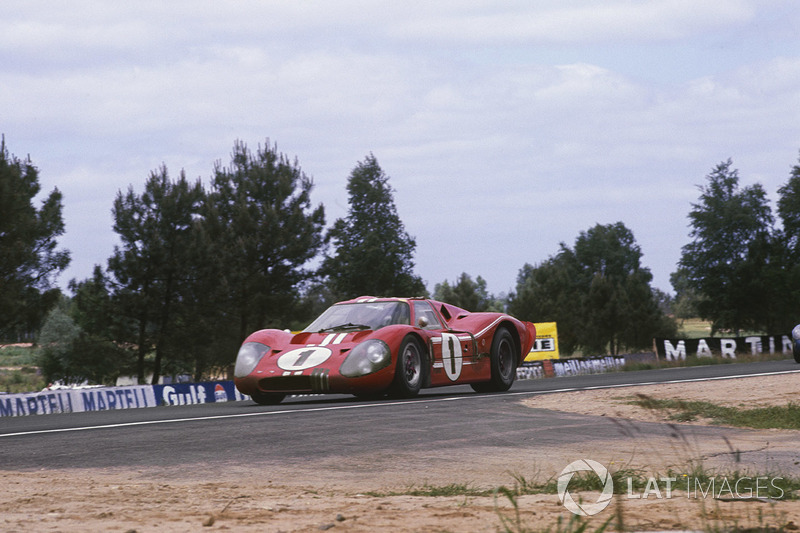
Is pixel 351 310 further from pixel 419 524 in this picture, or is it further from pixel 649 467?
pixel 419 524

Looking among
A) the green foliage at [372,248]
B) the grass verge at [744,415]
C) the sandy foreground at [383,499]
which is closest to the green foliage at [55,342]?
the green foliage at [372,248]

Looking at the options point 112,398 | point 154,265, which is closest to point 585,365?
point 154,265

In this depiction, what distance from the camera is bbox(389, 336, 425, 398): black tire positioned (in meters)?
12.9

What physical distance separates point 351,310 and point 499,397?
8.43 feet

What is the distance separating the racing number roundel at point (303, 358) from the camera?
494 inches

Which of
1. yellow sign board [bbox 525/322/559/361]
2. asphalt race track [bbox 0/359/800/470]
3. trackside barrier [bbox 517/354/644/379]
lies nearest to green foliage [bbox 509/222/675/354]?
trackside barrier [bbox 517/354/644/379]

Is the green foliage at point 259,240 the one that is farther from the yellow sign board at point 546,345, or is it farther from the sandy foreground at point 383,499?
the sandy foreground at point 383,499

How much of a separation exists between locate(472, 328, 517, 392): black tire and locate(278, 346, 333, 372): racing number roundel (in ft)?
11.7

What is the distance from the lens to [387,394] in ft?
44.4

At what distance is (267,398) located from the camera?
13.6m

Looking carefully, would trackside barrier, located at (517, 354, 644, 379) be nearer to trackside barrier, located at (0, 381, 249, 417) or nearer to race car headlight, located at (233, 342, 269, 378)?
trackside barrier, located at (0, 381, 249, 417)

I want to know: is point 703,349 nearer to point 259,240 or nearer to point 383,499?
point 259,240

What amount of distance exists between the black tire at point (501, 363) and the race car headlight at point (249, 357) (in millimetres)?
4062

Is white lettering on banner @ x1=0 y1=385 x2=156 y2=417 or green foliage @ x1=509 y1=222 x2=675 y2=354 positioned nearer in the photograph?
white lettering on banner @ x1=0 y1=385 x2=156 y2=417
